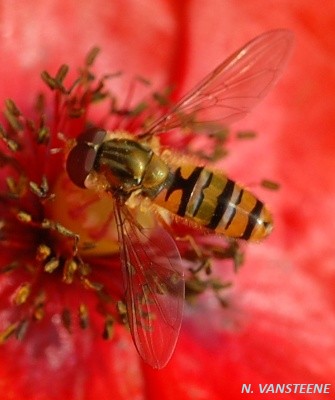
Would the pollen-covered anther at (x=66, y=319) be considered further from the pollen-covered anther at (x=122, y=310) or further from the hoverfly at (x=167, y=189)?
the hoverfly at (x=167, y=189)

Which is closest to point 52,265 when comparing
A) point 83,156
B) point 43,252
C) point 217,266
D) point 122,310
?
point 43,252

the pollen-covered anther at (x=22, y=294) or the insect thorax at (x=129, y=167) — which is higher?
the insect thorax at (x=129, y=167)

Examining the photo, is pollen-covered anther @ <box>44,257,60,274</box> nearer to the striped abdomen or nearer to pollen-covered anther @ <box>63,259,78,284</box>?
pollen-covered anther @ <box>63,259,78,284</box>

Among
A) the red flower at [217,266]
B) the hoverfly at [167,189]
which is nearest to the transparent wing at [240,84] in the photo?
the hoverfly at [167,189]

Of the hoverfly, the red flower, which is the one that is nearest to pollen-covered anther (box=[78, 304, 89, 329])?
the red flower

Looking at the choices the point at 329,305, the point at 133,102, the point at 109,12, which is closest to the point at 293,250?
the point at 329,305

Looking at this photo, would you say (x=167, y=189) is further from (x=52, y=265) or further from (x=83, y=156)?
(x=52, y=265)

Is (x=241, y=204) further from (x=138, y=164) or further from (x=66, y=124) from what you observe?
(x=66, y=124)
